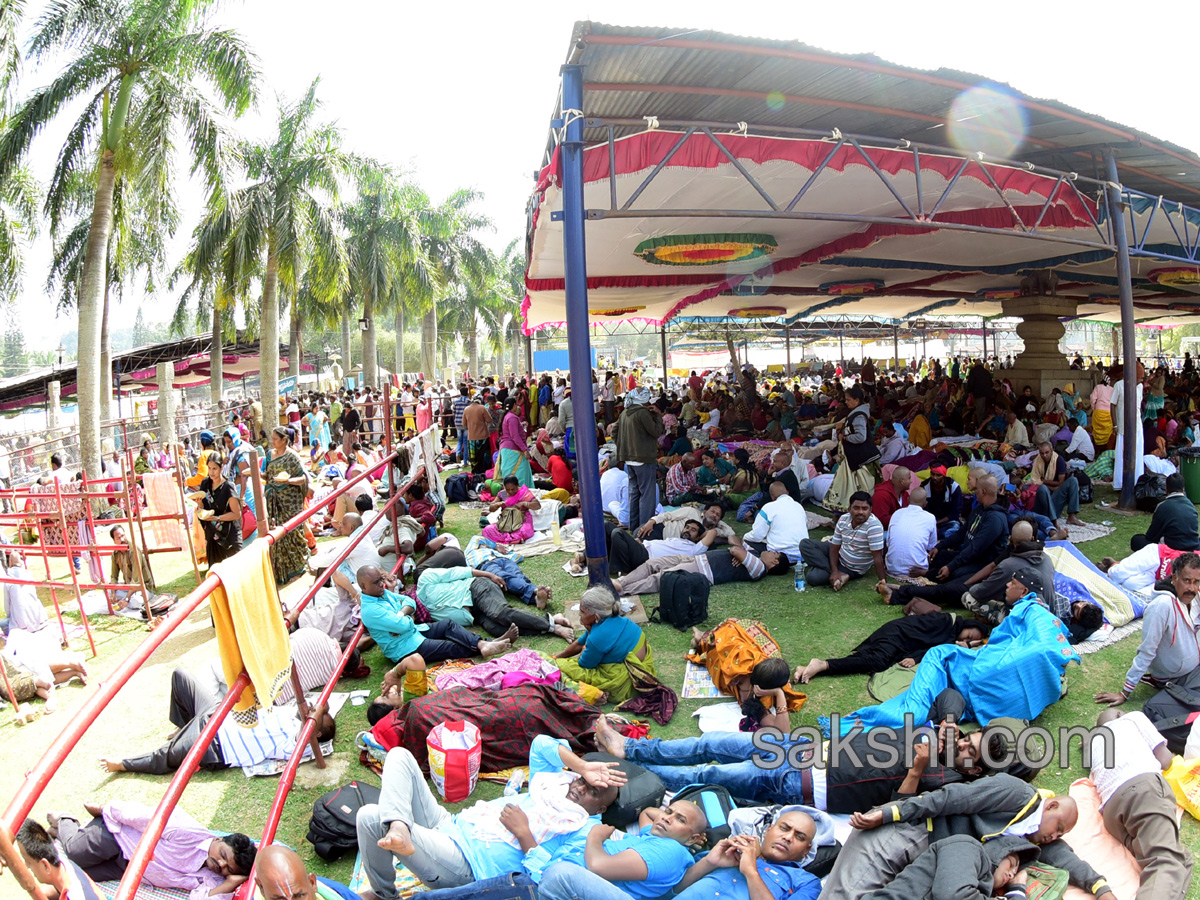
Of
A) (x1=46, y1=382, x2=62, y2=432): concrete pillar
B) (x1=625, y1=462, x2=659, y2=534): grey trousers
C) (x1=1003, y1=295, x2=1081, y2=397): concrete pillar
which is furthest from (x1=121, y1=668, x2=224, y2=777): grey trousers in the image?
(x1=46, y1=382, x2=62, y2=432): concrete pillar

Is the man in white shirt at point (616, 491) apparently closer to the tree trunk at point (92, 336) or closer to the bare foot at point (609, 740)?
the bare foot at point (609, 740)

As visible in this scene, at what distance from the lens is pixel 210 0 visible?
13.9 meters

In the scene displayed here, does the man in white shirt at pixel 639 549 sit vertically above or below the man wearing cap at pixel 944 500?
below

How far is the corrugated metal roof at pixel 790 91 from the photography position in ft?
18.1

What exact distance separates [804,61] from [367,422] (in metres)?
16.3

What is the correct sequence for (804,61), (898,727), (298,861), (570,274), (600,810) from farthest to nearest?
(570,274)
(804,61)
(898,727)
(600,810)
(298,861)

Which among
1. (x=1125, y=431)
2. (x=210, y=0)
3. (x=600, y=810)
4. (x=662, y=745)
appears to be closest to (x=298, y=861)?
(x=600, y=810)

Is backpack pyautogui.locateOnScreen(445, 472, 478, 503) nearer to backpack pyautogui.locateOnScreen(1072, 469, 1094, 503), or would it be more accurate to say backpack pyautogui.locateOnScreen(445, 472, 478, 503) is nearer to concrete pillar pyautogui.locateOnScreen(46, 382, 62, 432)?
backpack pyautogui.locateOnScreen(1072, 469, 1094, 503)

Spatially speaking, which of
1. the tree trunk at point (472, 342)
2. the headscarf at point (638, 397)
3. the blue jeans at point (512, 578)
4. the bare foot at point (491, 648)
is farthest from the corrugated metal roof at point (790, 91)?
the tree trunk at point (472, 342)

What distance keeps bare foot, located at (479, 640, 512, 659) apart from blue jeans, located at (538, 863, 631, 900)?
9.32 ft

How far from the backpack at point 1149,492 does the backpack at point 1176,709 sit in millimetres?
5049

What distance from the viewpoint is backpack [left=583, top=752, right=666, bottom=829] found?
3781mm

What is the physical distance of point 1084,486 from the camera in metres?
9.05

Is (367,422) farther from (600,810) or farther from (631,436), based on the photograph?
(600,810)
